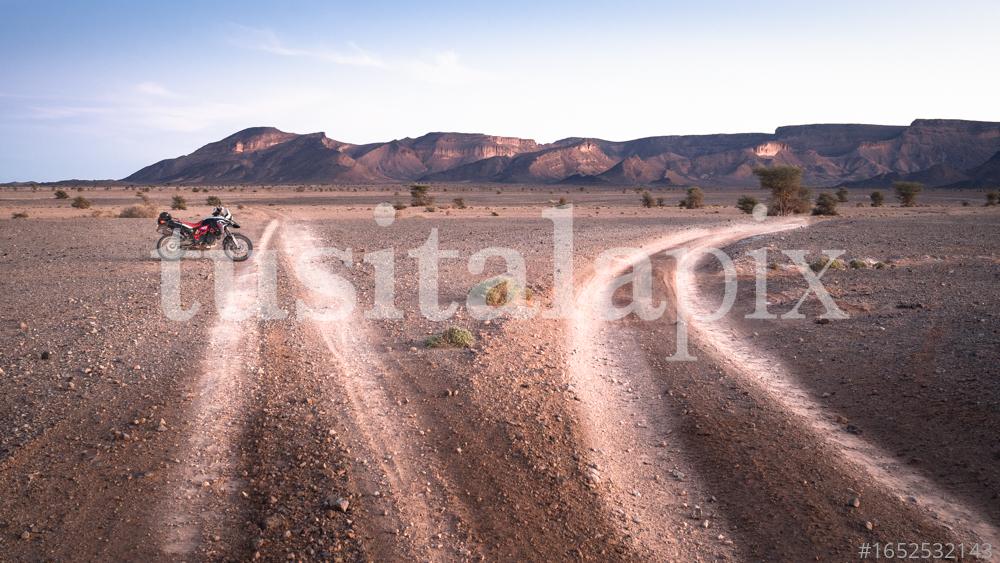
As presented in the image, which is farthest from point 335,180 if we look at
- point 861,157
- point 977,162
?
point 977,162

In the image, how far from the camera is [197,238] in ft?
51.9

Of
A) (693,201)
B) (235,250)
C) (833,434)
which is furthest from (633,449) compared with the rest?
(693,201)

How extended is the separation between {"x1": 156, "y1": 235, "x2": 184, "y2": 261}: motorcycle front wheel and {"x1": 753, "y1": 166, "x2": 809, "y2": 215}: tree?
36105 millimetres

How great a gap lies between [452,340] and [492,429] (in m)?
2.64

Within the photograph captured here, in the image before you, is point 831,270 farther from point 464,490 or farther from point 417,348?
point 464,490

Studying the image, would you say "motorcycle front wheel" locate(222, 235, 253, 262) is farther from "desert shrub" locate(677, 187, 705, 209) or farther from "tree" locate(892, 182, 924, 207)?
"tree" locate(892, 182, 924, 207)

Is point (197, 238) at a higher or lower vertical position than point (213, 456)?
higher

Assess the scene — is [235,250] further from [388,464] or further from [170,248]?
[388,464]

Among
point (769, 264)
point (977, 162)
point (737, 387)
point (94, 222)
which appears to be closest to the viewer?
point (737, 387)

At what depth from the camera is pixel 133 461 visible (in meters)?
4.94

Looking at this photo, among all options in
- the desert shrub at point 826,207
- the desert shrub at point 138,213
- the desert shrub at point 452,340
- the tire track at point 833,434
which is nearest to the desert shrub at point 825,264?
the tire track at point 833,434

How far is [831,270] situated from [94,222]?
27.7 metres

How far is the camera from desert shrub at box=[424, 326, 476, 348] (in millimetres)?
8273

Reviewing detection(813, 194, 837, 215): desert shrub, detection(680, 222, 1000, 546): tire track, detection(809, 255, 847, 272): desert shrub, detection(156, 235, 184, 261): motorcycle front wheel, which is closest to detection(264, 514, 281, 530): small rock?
detection(680, 222, 1000, 546): tire track
